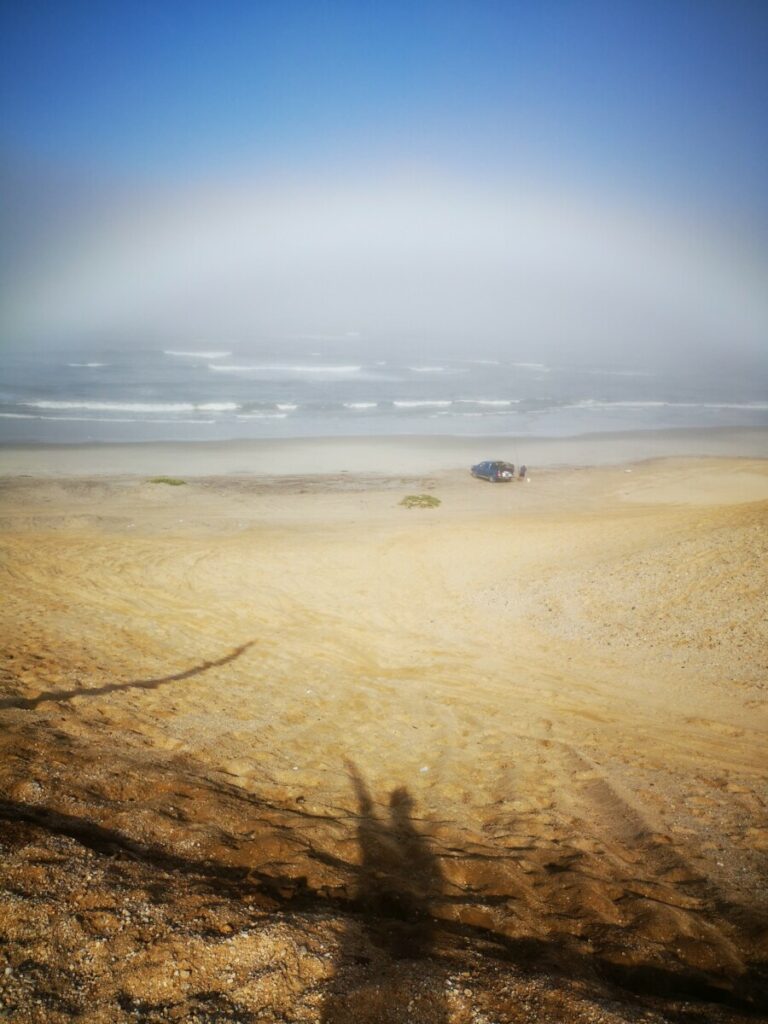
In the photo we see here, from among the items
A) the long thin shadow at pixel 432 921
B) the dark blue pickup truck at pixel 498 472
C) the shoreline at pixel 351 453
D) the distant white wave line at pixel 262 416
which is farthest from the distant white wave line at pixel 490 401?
the long thin shadow at pixel 432 921

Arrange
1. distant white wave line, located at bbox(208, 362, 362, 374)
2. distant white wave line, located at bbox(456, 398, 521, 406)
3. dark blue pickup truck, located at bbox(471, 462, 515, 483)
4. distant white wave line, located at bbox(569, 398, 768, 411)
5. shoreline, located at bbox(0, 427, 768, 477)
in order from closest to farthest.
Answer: dark blue pickup truck, located at bbox(471, 462, 515, 483)
shoreline, located at bbox(0, 427, 768, 477)
distant white wave line, located at bbox(456, 398, 521, 406)
distant white wave line, located at bbox(569, 398, 768, 411)
distant white wave line, located at bbox(208, 362, 362, 374)

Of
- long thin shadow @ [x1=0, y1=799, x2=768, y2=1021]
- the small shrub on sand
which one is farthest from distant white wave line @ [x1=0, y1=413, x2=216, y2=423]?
long thin shadow @ [x1=0, y1=799, x2=768, y2=1021]

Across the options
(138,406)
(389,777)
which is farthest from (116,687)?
(138,406)

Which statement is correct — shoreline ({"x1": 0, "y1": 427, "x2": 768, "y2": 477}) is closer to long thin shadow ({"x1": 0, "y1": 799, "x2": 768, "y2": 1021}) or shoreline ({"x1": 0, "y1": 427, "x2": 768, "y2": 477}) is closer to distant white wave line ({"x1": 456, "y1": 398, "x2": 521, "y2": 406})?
distant white wave line ({"x1": 456, "y1": 398, "x2": 521, "y2": 406})

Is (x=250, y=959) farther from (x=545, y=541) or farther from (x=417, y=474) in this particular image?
(x=417, y=474)

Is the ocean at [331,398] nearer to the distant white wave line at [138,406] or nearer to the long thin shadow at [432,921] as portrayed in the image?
the distant white wave line at [138,406]

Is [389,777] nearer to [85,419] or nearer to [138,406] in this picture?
[85,419]
